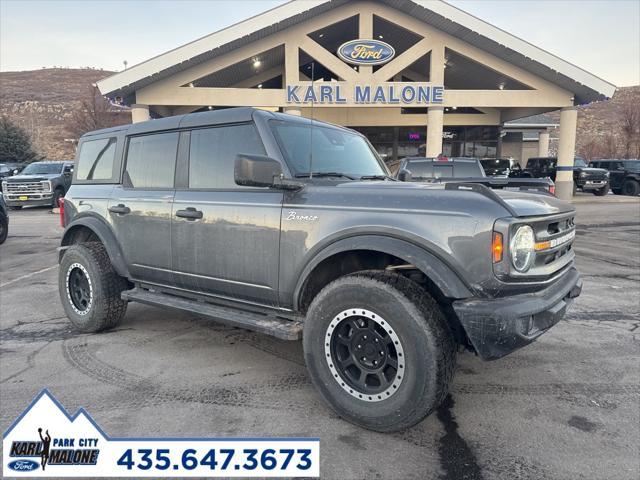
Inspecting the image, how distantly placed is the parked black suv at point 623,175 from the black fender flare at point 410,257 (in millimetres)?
27041

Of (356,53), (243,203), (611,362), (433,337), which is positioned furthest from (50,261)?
(356,53)

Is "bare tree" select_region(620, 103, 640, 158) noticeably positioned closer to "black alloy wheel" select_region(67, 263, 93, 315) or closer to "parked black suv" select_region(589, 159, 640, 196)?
"parked black suv" select_region(589, 159, 640, 196)

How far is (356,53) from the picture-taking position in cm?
1698

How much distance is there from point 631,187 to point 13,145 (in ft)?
138

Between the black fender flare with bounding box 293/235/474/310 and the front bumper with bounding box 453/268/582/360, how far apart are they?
92mm

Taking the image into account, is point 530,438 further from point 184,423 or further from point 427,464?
point 184,423

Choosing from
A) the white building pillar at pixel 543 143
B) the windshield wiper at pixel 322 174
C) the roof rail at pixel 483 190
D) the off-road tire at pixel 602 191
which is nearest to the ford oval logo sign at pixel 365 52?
the off-road tire at pixel 602 191

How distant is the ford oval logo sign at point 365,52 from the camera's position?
1695 centimetres

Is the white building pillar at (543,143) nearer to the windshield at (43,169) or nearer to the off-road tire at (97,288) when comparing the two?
the windshield at (43,169)

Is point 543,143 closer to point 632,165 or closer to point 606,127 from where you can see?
point 632,165

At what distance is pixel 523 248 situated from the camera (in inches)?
98.8

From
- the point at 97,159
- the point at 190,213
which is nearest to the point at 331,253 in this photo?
the point at 190,213

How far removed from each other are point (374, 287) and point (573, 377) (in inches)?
79.4

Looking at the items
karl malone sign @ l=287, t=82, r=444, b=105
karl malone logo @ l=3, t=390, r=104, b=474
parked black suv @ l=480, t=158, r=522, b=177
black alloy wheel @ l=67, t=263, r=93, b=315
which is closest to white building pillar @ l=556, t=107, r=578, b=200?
parked black suv @ l=480, t=158, r=522, b=177
